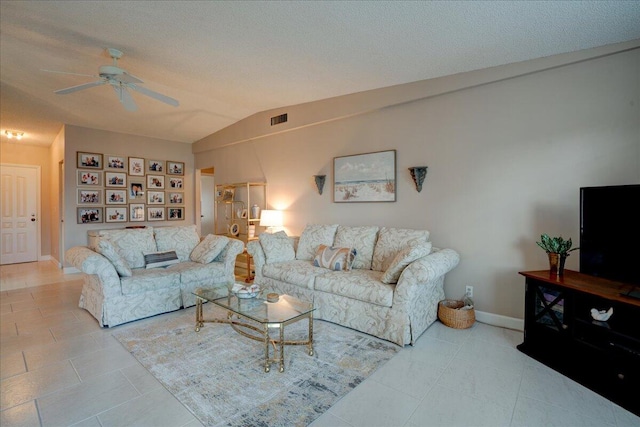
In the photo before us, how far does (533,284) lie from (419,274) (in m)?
0.93

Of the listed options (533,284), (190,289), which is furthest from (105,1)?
(533,284)

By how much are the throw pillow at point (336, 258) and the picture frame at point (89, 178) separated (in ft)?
15.9

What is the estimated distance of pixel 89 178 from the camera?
18.6ft

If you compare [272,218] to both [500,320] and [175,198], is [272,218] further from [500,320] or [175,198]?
[500,320]

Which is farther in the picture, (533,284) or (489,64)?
(489,64)

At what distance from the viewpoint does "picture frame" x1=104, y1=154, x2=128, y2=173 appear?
586cm

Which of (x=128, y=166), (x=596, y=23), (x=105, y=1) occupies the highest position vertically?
(x=105, y=1)

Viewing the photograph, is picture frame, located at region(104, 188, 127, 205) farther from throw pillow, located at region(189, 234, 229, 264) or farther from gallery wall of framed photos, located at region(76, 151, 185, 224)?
throw pillow, located at region(189, 234, 229, 264)

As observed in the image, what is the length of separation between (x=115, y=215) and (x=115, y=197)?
36 centimetres

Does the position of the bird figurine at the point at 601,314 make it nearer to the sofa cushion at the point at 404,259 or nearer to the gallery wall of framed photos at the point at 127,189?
the sofa cushion at the point at 404,259

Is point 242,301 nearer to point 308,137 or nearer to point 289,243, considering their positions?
point 289,243

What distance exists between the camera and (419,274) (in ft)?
8.46

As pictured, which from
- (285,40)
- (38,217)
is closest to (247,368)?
(285,40)

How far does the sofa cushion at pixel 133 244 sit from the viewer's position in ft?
12.1
